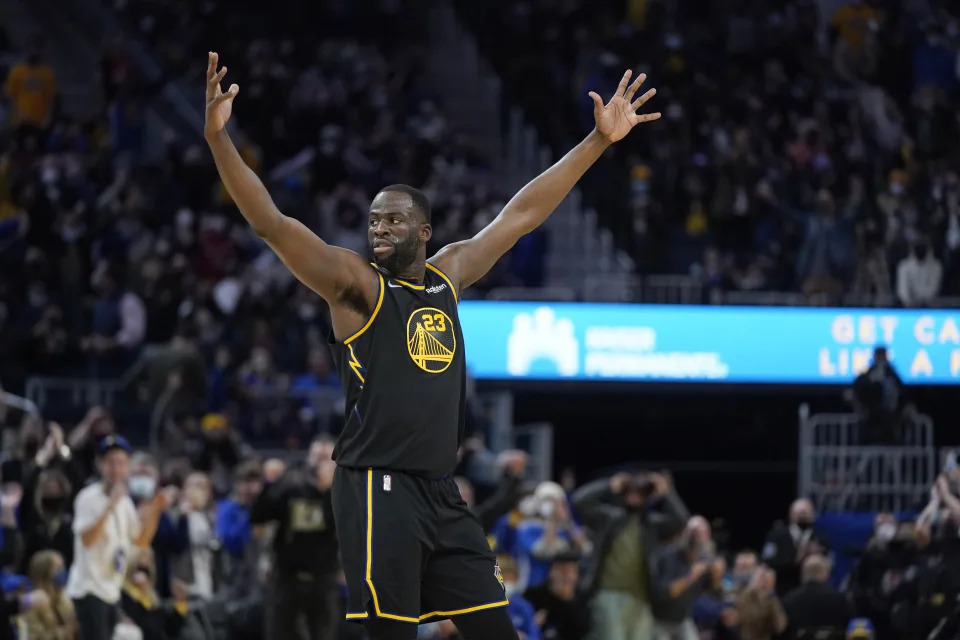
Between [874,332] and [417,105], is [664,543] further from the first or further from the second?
[417,105]

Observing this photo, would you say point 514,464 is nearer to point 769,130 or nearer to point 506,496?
point 506,496

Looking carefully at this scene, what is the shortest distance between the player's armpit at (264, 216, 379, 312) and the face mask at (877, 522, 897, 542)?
851cm

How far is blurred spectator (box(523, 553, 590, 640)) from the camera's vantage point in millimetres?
12500

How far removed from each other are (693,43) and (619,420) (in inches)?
236

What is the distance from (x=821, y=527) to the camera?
52.8 feet

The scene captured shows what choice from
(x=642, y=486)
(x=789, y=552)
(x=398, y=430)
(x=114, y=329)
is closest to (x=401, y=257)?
(x=398, y=430)

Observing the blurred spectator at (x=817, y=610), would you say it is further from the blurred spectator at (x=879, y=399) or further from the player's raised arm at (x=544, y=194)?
the player's raised arm at (x=544, y=194)

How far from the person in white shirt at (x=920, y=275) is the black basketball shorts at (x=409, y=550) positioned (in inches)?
553

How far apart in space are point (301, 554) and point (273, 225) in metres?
6.28

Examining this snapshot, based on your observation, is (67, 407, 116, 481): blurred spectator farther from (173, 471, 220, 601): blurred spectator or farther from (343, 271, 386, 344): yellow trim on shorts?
(343, 271, 386, 344): yellow trim on shorts

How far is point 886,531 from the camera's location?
13.5 metres

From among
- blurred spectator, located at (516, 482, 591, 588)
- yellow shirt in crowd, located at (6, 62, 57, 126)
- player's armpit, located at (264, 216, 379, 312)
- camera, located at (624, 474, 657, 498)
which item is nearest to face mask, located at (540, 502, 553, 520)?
blurred spectator, located at (516, 482, 591, 588)

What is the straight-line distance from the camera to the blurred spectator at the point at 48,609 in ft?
36.7

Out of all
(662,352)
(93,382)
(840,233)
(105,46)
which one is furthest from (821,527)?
(105,46)
